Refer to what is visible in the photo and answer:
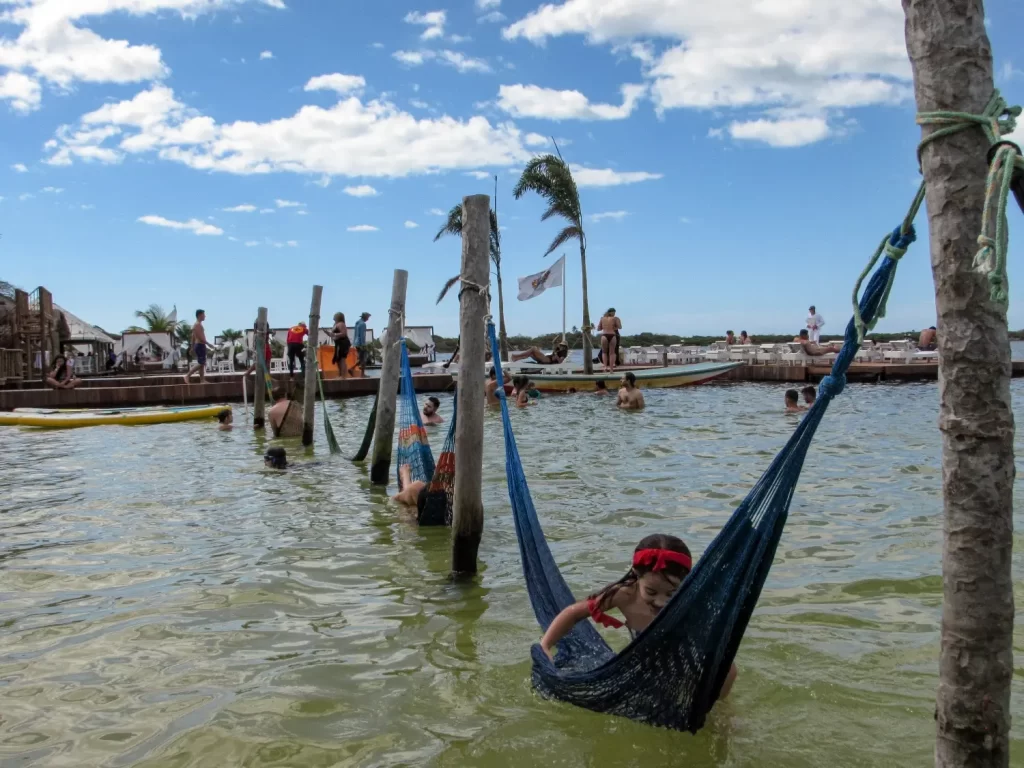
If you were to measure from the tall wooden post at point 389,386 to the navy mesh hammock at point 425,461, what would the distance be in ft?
0.59

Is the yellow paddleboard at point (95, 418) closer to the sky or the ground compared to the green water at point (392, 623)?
closer to the sky

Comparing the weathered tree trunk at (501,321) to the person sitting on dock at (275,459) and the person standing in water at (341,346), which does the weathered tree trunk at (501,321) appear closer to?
the person standing in water at (341,346)

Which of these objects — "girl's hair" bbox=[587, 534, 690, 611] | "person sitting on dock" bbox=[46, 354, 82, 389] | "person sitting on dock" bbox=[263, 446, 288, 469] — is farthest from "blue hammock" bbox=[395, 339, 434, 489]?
"person sitting on dock" bbox=[46, 354, 82, 389]

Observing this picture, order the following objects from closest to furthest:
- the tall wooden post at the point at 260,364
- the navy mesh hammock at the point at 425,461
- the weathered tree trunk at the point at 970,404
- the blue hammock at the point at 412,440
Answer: the weathered tree trunk at the point at 970,404, the navy mesh hammock at the point at 425,461, the blue hammock at the point at 412,440, the tall wooden post at the point at 260,364

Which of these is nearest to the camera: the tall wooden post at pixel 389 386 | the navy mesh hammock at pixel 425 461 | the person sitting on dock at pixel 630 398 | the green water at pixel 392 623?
the green water at pixel 392 623

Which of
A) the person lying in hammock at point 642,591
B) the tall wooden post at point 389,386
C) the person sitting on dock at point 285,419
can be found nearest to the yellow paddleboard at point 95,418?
the person sitting on dock at point 285,419

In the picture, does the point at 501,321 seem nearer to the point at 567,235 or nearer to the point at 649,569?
the point at 567,235

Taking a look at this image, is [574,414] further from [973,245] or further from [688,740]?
[973,245]

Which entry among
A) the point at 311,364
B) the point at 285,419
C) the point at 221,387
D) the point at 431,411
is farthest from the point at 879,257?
the point at 221,387

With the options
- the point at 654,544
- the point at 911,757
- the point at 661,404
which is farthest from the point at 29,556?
the point at 661,404

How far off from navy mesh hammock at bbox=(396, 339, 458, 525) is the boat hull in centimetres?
1251

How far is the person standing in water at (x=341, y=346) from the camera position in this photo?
19609 mm

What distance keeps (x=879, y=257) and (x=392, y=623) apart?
319 cm

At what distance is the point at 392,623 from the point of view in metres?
4.47
